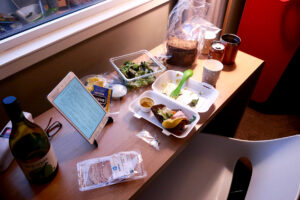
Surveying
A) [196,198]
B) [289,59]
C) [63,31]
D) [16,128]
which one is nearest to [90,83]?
[63,31]

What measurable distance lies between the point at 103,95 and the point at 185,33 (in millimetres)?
566

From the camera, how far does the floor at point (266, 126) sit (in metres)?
1.83

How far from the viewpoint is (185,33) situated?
4.04 ft

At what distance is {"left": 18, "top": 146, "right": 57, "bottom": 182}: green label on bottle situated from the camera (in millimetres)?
626

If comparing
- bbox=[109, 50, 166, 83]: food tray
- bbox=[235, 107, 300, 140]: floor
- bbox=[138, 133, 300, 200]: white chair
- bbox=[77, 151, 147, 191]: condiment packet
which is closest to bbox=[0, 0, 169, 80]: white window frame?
bbox=[109, 50, 166, 83]: food tray

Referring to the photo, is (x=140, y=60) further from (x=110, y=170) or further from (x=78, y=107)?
(x=110, y=170)

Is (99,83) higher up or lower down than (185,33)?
lower down

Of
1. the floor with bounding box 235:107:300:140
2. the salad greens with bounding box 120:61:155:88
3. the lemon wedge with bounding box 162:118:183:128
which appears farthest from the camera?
the floor with bounding box 235:107:300:140

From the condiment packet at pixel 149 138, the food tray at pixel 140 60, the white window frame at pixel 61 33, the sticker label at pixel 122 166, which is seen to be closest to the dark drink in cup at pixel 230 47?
the food tray at pixel 140 60

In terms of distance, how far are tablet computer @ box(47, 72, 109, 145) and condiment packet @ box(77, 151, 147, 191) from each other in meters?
0.08

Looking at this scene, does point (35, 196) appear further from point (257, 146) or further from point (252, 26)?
point (252, 26)

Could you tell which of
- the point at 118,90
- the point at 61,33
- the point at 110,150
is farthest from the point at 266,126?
the point at 61,33

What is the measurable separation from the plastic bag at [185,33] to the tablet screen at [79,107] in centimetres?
51

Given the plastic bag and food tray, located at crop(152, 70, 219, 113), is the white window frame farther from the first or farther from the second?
food tray, located at crop(152, 70, 219, 113)
